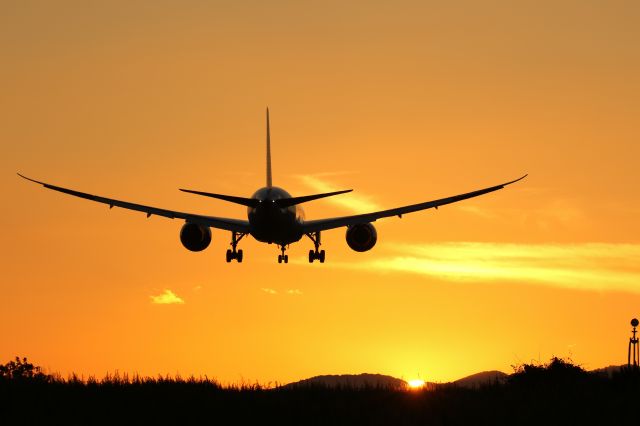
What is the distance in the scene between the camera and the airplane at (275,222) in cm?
9525

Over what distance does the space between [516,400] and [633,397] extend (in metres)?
6.04

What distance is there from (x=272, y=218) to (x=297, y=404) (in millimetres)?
33435

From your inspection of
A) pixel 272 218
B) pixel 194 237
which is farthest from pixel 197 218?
pixel 272 218

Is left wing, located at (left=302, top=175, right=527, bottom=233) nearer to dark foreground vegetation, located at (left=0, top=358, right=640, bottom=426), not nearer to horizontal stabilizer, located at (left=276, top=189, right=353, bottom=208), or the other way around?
horizontal stabilizer, located at (left=276, top=189, right=353, bottom=208)

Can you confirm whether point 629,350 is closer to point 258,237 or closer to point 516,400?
point 258,237

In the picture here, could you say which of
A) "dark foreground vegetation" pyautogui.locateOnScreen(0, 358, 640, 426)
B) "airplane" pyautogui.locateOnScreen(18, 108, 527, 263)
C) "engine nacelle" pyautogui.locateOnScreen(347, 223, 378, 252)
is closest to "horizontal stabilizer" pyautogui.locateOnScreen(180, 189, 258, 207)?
"airplane" pyautogui.locateOnScreen(18, 108, 527, 263)

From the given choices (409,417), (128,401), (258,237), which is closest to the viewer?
(409,417)

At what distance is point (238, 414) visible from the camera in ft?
206

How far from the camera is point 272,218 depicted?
314 ft

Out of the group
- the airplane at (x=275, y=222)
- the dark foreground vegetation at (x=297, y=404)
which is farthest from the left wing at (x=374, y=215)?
the dark foreground vegetation at (x=297, y=404)

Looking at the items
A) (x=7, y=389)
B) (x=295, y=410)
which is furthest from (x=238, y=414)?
(x=7, y=389)

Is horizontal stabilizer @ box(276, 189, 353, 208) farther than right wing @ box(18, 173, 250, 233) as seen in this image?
No

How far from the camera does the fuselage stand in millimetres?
95250

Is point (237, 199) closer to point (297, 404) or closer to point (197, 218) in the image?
point (197, 218)
